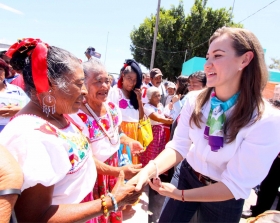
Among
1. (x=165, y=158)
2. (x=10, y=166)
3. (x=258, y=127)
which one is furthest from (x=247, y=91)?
(x=10, y=166)

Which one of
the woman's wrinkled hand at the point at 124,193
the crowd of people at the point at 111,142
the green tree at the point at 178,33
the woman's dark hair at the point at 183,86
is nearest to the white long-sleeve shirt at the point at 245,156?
the crowd of people at the point at 111,142

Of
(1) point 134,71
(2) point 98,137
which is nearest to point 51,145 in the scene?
(2) point 98,137

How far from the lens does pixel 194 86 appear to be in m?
3.46

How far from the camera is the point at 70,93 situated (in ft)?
4.01

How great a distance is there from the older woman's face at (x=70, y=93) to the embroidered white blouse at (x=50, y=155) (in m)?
0.12

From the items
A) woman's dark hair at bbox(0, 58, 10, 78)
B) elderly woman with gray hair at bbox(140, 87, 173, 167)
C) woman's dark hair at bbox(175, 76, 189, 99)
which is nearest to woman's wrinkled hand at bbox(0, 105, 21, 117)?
woman's dark hair at bbox(0, 58, 10, 78)

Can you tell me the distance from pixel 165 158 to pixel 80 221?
87 centimetres

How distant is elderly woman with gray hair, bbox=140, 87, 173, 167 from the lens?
12.2 feet

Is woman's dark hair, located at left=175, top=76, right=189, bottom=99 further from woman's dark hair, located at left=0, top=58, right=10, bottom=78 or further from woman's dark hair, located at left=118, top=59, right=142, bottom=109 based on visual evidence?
woman's dark hair, located at left=0, top=58, right=10, bottom=78

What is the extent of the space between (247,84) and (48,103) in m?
1.27

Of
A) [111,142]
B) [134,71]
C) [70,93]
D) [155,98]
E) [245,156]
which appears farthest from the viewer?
[155,98]

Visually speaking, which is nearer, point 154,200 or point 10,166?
point 10,166

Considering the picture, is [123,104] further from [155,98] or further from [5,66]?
[5,66]

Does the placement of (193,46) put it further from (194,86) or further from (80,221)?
(80,221)
